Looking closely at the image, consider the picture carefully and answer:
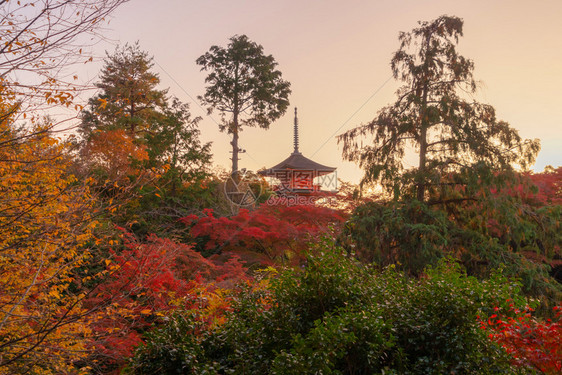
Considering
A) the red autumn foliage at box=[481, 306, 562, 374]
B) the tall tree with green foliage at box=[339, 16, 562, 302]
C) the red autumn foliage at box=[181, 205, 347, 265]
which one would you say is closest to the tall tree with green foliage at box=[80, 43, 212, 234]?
the red autumn foliage at box=[181, 205, 347, 265]

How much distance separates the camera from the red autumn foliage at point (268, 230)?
10.9 meters

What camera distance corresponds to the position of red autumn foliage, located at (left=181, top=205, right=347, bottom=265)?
429 inches

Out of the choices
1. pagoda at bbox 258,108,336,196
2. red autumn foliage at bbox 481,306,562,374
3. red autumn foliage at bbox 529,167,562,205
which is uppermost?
pagoda at bbox 258,108,336,196

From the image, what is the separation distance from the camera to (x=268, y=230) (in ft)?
37.1

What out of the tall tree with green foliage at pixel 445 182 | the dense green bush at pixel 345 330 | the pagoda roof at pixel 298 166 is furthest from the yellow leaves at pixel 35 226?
the pagoda roof at pixel 298 166

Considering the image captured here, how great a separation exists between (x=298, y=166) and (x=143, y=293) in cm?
1875

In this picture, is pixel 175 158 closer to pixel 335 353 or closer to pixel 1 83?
pixel 1 83

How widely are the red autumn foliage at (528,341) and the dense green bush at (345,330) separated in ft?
0.60

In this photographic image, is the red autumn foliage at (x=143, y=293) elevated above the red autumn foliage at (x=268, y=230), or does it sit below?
below

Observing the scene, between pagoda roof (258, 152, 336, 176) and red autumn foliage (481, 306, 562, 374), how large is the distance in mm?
18084

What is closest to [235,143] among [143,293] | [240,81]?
[240,81]

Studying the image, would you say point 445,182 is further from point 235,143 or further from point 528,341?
point 235,143

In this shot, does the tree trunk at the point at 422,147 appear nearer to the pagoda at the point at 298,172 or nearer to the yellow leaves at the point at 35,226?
the yellow leaves at the point at 35,226

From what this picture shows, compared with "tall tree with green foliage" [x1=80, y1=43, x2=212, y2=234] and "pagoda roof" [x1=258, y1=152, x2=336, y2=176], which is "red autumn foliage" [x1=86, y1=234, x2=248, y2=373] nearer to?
"tall tree with green foliage" [x1=80, y1=43, x2=212, y2=234]
